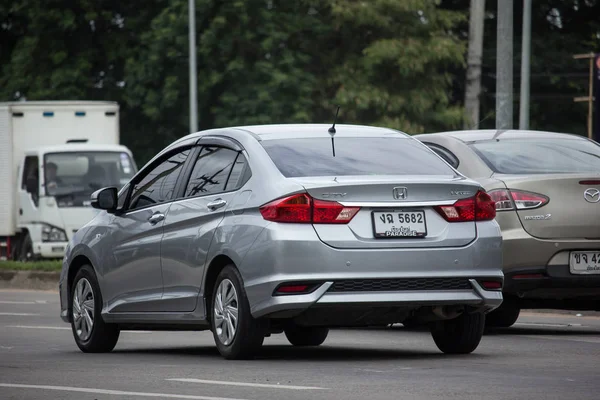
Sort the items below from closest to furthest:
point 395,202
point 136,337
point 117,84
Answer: point 395,202
point 136,337
point 117,84

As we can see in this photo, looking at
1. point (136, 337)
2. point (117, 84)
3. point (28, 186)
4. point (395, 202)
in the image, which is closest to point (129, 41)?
point (117, 84)

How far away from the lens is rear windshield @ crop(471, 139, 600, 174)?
1292 cm

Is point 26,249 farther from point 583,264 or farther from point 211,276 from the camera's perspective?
point 211,276

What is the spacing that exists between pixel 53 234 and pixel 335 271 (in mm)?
18905

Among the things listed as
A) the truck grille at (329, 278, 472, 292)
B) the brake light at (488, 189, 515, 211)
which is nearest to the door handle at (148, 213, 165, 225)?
the truck grille at (329, 278, 472, 292)

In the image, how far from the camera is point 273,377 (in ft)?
29.7

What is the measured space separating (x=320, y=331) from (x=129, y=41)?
32.7 meters

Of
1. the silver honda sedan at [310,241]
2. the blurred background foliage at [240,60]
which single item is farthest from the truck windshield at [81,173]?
the silver honda sedan at [310,241]

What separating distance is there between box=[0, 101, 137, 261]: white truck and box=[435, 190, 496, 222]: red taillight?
710 inches

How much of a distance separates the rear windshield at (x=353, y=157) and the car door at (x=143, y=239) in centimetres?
106

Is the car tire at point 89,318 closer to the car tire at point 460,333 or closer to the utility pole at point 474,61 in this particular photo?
the car tire at point 460,333

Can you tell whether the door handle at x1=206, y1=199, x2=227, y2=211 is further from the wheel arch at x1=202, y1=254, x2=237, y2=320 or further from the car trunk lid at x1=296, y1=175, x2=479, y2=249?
the car trunk lid at x1=296, y1=175, x2=479, y2=249

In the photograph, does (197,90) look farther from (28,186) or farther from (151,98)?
(28,186)

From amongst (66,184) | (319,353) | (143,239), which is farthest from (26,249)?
(319,353)
